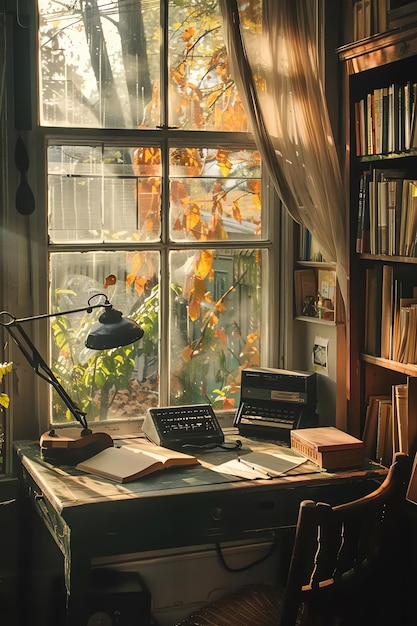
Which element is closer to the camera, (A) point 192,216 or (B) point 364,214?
(B) point 364,214

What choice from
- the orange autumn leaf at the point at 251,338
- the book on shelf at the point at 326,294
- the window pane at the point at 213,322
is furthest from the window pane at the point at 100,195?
the book on shelf at the point at 326,294

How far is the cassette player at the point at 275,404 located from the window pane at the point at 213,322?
21 centimetres

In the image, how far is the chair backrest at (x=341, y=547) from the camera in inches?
88.8

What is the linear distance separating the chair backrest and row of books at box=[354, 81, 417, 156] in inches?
40.8

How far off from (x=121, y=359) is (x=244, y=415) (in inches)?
21.3

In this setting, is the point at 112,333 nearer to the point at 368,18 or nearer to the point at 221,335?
the point at 221,335

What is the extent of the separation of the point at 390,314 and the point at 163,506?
101 cm

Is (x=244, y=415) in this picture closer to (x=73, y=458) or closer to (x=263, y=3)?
(x=73, y=458)

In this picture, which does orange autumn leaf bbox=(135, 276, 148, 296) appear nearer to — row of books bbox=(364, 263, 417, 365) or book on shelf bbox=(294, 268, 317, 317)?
book on shelf bbox=(294, 268, 317, 317)

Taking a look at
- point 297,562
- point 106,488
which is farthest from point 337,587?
point 106,488

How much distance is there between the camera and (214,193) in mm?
3576

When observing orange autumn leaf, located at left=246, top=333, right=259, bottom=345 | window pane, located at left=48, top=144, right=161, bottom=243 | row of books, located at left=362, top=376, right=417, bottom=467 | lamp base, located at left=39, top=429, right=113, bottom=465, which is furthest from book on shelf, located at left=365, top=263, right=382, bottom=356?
lamp base, located at left=39, top=429, right=113, bottom=465

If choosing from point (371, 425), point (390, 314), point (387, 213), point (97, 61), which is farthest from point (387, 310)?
point (97, 61)

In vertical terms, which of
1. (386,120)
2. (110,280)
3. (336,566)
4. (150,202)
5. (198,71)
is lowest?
(336,566)
